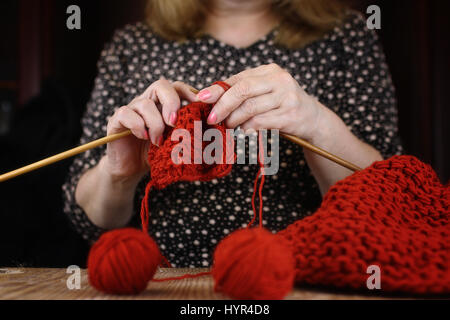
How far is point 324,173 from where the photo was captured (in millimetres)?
744

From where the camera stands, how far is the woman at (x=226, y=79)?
0.79 m

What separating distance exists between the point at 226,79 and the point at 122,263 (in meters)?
0.43

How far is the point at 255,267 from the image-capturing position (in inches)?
14.4

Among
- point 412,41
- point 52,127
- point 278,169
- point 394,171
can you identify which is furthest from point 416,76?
point 52,127

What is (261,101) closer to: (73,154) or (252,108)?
(252,108)

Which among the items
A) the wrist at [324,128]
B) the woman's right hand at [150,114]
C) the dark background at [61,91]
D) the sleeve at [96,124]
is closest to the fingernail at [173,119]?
the woman's right hand at [150,114]

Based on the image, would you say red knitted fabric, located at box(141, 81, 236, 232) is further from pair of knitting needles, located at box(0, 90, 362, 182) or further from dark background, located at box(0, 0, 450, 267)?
dark background, located at box(0, 0, 450, 267)

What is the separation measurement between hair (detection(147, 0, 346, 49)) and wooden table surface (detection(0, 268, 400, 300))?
0.58m

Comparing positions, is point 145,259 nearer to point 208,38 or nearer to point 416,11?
point 208,38

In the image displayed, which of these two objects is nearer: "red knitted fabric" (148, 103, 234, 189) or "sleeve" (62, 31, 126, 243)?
"red knitted fabric" (148, 103, 234, 189)

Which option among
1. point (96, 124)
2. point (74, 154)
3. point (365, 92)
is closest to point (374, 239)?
point (74, 154)

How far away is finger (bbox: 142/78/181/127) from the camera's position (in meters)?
0.56

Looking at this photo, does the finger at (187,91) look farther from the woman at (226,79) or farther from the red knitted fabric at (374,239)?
the red knitted fabric at (374,239)

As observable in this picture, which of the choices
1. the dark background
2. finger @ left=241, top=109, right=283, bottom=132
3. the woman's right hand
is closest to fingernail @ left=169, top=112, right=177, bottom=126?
the woman's right hand
